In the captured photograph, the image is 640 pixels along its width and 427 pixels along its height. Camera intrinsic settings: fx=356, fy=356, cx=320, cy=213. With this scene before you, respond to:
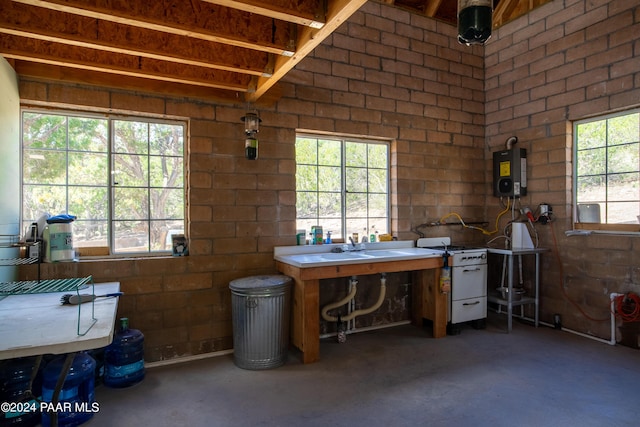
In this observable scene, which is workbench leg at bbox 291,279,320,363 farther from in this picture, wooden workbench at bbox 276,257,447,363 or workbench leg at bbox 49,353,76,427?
workbench leg at bbox 49,353,76,427

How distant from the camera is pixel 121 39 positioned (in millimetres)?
2418

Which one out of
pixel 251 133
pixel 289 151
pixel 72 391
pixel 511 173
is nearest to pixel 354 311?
pixel 289 151

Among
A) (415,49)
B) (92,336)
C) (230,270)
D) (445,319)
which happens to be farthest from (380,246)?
(92,336)

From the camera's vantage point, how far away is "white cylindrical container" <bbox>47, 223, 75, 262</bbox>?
269 cm

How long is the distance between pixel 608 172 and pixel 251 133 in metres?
3.64

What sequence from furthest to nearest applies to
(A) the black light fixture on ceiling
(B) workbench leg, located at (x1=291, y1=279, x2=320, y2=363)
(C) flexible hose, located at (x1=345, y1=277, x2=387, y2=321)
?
(C) flexible hose, located at (x1=345, y1=277, x2=387, y2=321)
(B) workbench leg, located at (x1=291, y1=279, x2=320, y2=363)
(A) the black light fixture on ceiling

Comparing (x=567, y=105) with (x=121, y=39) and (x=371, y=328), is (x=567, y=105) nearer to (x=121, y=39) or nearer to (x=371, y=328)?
(x=371, y=328)

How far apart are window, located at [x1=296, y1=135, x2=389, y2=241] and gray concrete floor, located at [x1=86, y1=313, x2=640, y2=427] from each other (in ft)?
4.37

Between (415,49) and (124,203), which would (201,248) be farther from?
(415,49)

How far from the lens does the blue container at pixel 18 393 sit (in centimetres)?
214

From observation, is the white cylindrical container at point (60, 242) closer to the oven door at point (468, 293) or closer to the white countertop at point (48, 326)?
the white countertop at point (48, 326)

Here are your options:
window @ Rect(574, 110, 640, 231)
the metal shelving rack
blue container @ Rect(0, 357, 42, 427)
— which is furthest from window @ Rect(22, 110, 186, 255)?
window @ Rect(574, 110, 640, 231)

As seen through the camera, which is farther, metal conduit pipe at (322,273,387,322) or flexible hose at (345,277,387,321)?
flexible hose at (345,277,387,321)

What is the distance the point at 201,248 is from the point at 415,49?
342cm
